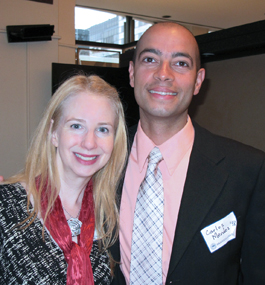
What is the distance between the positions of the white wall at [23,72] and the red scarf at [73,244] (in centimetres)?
274

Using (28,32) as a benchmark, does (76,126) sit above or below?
below

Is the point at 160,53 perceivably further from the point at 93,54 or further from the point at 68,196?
the point at 93,54

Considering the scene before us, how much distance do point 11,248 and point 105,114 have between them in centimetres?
67

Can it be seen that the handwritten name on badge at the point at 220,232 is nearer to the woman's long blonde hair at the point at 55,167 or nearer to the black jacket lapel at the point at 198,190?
the black jacket lapel at the point at 198,190

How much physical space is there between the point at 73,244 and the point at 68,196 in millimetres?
232

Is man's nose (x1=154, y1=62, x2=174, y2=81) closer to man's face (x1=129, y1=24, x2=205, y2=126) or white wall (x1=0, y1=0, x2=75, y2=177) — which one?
man's face (x1=129, y1=24, x2=205, y2=126)

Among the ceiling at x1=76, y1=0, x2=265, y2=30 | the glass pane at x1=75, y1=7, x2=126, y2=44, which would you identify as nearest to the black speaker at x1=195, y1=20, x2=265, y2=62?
the ceiling at x1=76, y1=0, x2=265, y2=30

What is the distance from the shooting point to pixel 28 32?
3.71 meters

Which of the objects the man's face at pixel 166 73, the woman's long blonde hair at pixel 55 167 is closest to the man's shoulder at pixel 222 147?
the man's face at pixel 166 73

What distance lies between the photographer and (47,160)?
1491 mm

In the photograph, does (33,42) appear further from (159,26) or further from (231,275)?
(231,275)

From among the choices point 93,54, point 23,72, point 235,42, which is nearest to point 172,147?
point 235,42

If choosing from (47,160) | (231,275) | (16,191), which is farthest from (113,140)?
(231,275)

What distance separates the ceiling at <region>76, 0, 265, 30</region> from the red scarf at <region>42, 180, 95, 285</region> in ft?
23.3
